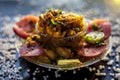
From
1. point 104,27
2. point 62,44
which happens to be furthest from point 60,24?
point 104,27

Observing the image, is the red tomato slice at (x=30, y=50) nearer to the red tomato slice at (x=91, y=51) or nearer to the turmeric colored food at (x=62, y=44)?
the turmeric colored food at (x=62, y=44)

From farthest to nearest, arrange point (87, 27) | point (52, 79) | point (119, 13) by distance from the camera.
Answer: point (119, 13) → point (87, 27) → point (52, 79)

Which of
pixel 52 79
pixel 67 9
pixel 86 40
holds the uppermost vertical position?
pixel 67 9

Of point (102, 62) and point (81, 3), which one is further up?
point (81, 3)

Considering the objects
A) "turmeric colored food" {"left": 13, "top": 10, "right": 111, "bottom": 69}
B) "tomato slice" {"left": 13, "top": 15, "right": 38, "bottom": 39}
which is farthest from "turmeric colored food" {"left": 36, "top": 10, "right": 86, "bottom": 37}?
"tomato slice" {"left": 13, "top": 15, "right": 38, "bottom": 39}

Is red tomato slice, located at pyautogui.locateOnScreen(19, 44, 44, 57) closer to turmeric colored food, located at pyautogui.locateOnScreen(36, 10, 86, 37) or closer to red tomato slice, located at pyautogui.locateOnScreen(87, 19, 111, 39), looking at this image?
turmeric colored food, located at pyautogui.locateOnScreen(36, 10, 86, 37)

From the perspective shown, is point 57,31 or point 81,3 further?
point 81,3

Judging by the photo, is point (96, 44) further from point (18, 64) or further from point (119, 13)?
point (119, 13)

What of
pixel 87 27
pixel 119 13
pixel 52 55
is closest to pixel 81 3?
pixel 119 13
